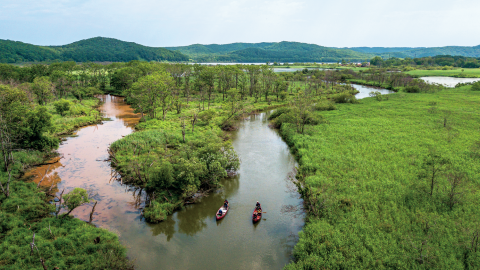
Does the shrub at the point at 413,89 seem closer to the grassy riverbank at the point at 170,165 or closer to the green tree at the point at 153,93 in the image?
the grassy riverbank at the point at 170,165

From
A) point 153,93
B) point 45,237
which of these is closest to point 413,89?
point 153,93

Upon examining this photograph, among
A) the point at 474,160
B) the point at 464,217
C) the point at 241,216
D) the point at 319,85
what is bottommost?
the point at 241,216

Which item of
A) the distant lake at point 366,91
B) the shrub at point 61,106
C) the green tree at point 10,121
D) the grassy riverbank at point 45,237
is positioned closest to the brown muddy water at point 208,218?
the grassy riverbank at point 45,237

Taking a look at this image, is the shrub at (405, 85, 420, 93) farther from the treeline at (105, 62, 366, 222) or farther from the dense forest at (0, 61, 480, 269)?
the treeline at (105, 62, 366, 222)

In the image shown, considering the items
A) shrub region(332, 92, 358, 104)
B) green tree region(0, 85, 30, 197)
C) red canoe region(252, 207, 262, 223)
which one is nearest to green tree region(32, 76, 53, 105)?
green tree region(0, 85, 30, 197)

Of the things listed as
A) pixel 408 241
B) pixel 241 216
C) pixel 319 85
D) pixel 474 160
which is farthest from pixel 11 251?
pixel 319 85

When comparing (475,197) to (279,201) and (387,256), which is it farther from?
(279,201)

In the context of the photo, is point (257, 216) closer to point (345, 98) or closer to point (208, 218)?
point (208, 218)
